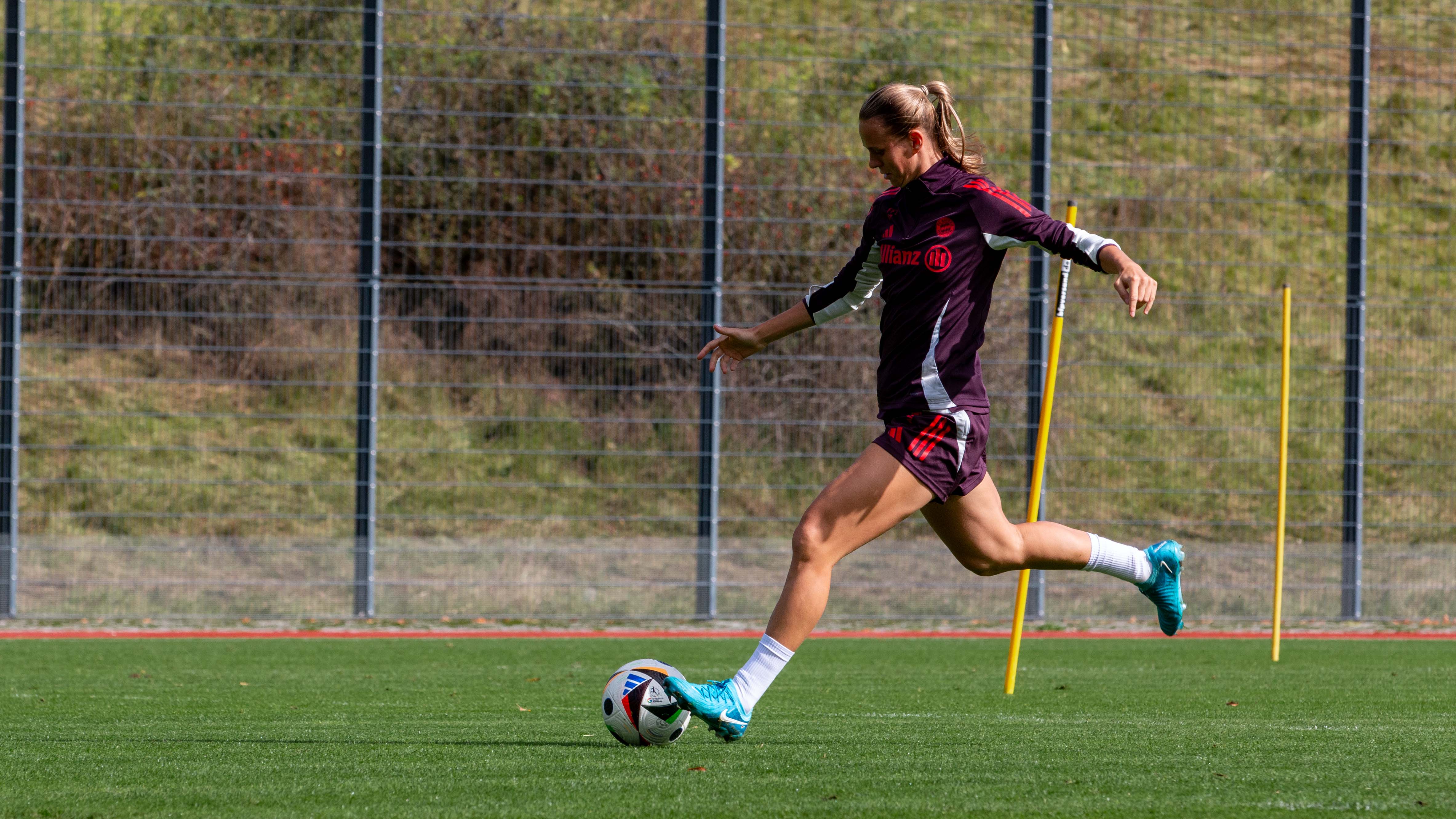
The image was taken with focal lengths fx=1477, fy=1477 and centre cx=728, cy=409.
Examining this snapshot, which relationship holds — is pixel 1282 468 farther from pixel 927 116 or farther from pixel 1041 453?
pixel 927 116

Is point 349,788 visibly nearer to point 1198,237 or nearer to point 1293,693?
point 1293,693

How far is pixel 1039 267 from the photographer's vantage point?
404 inches

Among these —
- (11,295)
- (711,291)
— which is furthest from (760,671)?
(11,295)

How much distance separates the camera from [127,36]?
33.8ft

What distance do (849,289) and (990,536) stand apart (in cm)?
93

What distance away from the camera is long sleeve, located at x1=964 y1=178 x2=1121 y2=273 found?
4.37m

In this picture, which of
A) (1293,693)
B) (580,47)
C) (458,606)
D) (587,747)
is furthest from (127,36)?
(1293,693)

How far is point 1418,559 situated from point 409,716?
7.97m

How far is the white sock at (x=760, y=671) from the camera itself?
4.21 m

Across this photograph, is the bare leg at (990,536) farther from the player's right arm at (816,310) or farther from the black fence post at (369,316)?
the black fence post at (369,316)

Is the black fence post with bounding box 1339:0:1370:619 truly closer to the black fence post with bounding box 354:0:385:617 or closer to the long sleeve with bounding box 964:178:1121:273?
the black fence post with bounding box 354:0:385:617

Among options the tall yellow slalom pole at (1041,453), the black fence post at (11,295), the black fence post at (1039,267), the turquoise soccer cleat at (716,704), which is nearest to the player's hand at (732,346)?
the turquoise soccer cleat at (716,704)

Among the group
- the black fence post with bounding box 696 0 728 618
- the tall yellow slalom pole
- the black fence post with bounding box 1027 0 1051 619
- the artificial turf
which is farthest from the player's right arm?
the black fence post with bounding box 1027 0 1051 619

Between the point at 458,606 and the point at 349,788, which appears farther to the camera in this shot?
the point at 458,606
